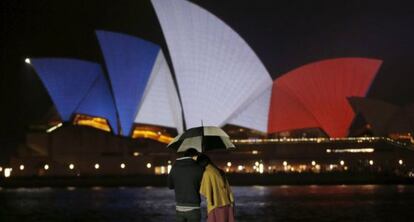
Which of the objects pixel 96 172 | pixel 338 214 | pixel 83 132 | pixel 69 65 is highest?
pixel 69 65

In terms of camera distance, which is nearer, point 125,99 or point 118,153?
point 125,99

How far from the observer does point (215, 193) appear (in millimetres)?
5871

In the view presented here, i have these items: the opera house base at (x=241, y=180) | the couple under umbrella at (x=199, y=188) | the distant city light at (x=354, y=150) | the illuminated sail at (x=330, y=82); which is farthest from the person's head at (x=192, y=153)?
the distant city light at (x=354, y=150)

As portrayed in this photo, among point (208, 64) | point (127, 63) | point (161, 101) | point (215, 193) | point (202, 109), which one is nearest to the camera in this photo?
point (215, 193)

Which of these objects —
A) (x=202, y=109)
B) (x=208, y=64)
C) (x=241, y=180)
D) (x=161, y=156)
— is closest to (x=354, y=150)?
(x=241, y=180)

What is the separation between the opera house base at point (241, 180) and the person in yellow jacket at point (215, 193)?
33.0 m

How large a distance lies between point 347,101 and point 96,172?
738 inches

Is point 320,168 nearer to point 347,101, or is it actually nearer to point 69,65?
point 347,101

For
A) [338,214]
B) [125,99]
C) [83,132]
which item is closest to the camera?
[338,214]

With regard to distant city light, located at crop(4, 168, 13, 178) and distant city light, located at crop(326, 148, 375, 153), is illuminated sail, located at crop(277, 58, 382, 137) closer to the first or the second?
distant city light, located at crop(326, 148, 375, 153)

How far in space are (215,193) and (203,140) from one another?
Answer: 650 millimetres

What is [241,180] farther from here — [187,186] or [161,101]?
[187,186]

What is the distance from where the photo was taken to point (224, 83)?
3681 centimetres

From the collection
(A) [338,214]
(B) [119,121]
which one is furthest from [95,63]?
(A) [338,214]
